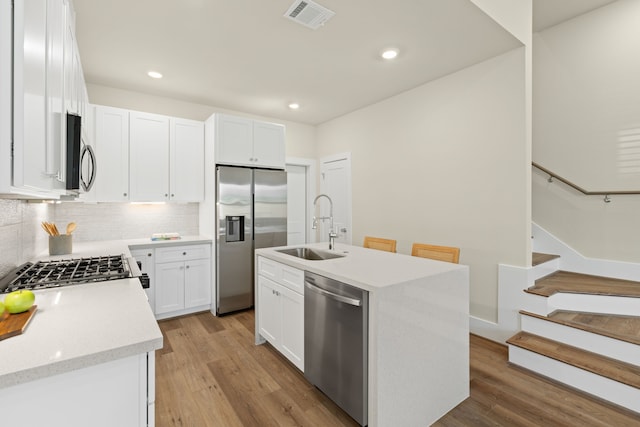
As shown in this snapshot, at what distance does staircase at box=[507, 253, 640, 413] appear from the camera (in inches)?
79.3

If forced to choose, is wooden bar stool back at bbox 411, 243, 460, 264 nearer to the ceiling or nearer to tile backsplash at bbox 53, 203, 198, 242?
the ceiling

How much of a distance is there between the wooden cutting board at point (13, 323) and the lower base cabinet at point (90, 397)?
0.27m

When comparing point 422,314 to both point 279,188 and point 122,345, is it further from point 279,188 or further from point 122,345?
point 279,188

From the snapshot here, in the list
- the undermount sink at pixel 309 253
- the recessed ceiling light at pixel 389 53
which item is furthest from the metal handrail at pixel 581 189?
the undermount sink at pixel 309 253

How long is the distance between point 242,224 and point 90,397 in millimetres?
2883

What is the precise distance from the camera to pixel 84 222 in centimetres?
342

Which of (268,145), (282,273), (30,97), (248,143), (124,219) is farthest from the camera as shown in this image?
(268,145)

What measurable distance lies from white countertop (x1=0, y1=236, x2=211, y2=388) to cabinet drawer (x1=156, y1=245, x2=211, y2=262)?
1.97 m

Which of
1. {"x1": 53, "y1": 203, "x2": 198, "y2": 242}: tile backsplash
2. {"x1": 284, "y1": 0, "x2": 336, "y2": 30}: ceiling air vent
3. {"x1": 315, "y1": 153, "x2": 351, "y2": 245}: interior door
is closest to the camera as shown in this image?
{"x1": 284, "y1": 0, "x2": 336, "y2": 30}: ceiling air vent

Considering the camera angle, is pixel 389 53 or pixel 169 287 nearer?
pixel 389 53

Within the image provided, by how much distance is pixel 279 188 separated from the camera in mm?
4035

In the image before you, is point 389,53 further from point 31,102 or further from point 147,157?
point 147,157

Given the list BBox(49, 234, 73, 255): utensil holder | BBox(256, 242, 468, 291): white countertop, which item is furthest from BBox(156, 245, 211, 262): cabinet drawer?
BBox(256, 242, 468, 291): white countertop

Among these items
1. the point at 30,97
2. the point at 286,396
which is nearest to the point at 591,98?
the point at 286,396
